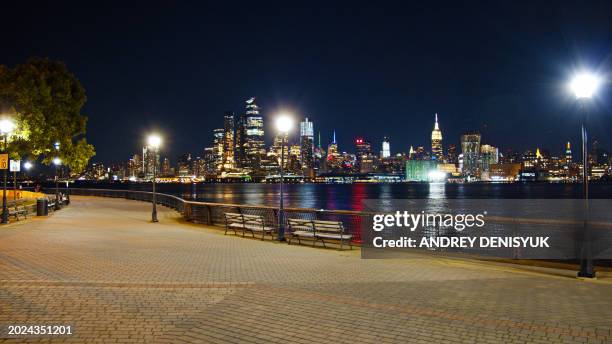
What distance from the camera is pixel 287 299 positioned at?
9867 millimetres

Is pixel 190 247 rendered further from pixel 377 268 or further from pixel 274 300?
pixel 274 300

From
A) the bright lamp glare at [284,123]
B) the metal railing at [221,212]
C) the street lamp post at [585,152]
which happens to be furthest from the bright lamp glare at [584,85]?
the bright lamp glare at [284,123]

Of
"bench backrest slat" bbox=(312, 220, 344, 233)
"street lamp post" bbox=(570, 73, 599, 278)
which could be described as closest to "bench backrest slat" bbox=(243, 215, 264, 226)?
"bench backrest slat" bbox=(312, 220, 344, 233)

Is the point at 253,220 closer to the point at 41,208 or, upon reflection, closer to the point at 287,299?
the point at 287,299

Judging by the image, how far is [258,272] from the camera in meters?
12.5

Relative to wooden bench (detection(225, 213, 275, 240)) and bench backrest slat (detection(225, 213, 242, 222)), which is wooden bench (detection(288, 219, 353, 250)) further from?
bench backrest slat (detection(225, 213, 242, 222))

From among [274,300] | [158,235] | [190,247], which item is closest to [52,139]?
[158,235]

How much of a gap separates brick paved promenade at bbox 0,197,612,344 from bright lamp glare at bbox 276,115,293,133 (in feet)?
20.6

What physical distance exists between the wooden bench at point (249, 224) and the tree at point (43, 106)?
1837cm

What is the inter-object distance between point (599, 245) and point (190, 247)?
2486cm

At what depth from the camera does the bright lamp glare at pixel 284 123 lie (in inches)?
803

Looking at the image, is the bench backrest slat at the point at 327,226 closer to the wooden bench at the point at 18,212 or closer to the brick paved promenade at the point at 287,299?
the brick paved promenade at the point at 287,299

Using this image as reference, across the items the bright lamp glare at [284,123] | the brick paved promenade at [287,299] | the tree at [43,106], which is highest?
the tree at [43,106]

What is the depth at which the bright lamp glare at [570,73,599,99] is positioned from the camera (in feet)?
40.8
